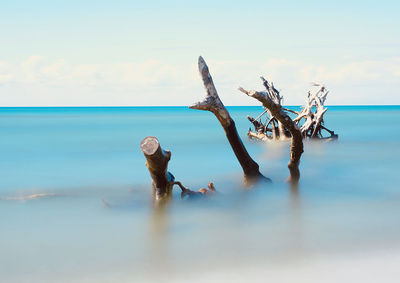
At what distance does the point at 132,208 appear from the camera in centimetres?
875

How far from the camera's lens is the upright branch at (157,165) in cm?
775

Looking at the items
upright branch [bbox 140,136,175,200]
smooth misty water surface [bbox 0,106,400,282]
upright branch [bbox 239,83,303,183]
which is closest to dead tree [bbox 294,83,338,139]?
smooth misty water surface [bbox 0,106,400,282]

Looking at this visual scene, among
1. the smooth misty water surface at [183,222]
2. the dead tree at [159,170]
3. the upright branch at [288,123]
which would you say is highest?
the upright branch at [288,123]

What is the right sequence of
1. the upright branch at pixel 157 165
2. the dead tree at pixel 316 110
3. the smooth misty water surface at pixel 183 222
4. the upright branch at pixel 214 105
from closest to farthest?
the smooth misty water surface at pixel 183 222 → the upright branch at pixel 157 165 → the upright branch at pixel 214 105 → the dead tree at pixel 316 110

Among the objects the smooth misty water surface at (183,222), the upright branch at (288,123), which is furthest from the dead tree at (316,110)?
the upright branch at (288,123)

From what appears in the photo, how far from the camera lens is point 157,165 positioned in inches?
315

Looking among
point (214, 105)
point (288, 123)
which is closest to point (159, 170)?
point (214, 105)

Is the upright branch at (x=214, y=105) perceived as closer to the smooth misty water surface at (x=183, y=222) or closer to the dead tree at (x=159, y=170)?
the dead tree at (x=159, y=170)

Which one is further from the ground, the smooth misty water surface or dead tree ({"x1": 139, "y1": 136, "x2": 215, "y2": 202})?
dead tree ({"x1": 139, "y1": 136, "x2": 215, "y2": 202})

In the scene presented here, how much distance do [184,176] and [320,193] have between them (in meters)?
3.93

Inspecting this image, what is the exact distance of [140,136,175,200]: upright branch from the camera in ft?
25.4

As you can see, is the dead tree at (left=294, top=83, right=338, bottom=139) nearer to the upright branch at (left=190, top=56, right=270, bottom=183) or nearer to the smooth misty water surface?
the smooth misty water surface

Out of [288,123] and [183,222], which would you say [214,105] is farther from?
[183,222]

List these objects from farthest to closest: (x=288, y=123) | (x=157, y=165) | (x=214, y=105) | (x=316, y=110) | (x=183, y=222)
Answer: (x=316, y=110) → (x=288, y=123) → (x=214, y=105) → (x=157, y=165) → (x=183, y=222)
